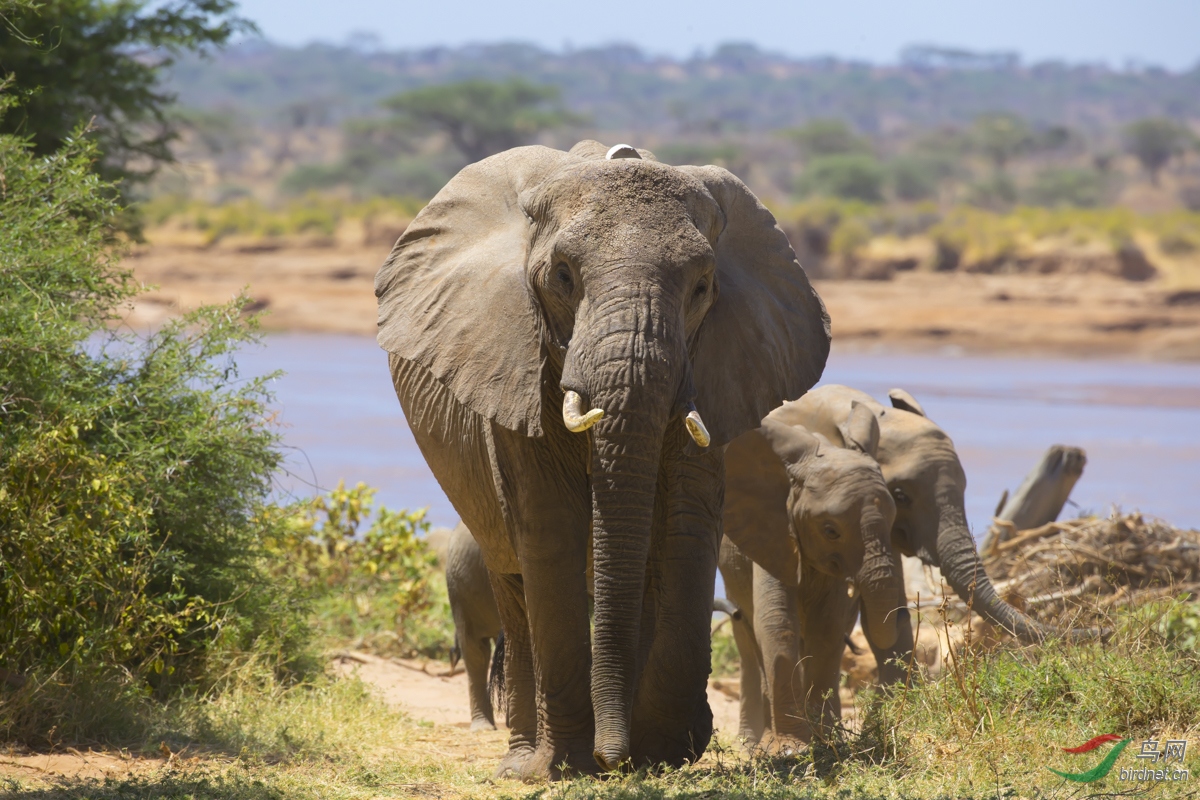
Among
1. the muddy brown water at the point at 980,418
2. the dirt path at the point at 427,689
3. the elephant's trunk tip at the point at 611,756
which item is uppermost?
the elephant's trunk tip at the point at 611,756

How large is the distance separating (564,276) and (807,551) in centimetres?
213

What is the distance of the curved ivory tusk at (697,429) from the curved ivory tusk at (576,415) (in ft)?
0.94

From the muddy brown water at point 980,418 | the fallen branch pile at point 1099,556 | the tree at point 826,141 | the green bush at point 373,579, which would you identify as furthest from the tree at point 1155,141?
the green bush at point 373,579

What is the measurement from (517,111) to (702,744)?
50.5m

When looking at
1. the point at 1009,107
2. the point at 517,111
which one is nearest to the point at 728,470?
the point at 517,111

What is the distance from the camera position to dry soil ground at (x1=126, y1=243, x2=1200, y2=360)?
1089 inches

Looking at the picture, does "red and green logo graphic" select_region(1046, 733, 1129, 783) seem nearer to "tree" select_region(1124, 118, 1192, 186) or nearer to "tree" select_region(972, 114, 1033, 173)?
"tree" select_region(1124, 118, 1192, 186)

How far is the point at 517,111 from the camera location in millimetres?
53812

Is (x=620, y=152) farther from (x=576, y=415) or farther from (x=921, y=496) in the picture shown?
(x=921, y=496)

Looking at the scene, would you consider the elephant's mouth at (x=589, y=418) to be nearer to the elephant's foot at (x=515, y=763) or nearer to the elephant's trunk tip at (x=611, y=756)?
the elephant's trunk tip at (x=611, y=756)

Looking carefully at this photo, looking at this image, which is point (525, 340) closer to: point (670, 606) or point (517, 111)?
point (670, 606)

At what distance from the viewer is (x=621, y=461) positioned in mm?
4148

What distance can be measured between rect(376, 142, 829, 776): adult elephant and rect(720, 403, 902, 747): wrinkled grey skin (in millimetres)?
1010

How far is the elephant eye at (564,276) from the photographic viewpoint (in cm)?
430
